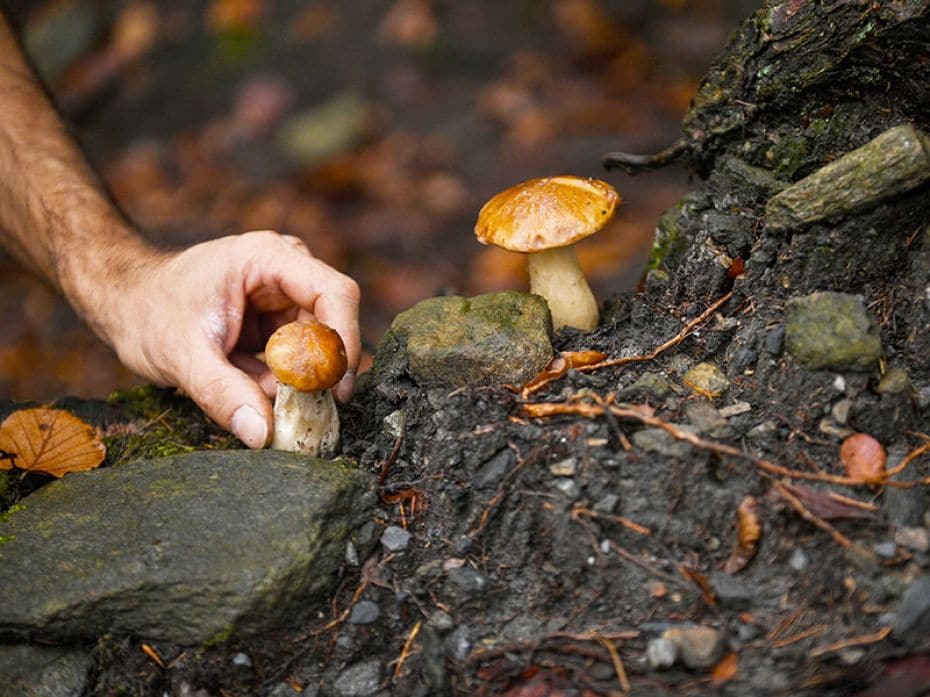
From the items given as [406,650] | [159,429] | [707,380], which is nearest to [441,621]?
[406,650]

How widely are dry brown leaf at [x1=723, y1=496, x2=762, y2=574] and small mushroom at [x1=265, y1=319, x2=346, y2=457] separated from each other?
1.10m

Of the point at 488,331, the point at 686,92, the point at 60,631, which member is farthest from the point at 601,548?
the point at 686,92

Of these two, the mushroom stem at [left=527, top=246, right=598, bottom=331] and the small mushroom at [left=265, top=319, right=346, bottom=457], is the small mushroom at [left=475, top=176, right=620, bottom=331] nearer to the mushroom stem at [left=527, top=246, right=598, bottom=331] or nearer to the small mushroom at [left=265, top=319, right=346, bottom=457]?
the mushroom stem at [left=527, top=246, right=598, bottom=331]

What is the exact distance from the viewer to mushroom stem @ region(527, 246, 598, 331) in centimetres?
272

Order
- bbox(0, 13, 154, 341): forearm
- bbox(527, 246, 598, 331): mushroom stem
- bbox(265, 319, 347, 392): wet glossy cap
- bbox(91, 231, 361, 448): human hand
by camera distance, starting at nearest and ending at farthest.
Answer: bbox(265, 319, 347, 392): wet glossy cap
bbox(91, 231, 361, 448): human hand
bbox(527, 246, 598, 331): mushroom stem
bbox(0, 13, 154, 341): forearm

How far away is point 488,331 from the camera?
2.45 m

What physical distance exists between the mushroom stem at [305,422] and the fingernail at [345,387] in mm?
151

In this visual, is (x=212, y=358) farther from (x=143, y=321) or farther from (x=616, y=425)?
(x=616, y=425)

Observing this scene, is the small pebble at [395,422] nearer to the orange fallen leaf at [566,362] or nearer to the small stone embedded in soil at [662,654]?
the orange fallen leaf at [566,362]

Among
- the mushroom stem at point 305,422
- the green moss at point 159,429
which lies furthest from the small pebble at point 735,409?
the green moss at point 159,429

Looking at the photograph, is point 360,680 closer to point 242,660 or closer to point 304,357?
point 242,660

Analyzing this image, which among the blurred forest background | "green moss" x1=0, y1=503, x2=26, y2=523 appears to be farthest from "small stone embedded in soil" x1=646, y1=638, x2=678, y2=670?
the blurred forest background

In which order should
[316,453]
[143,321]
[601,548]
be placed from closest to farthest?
[601,548]
[316,453]
[143,321]

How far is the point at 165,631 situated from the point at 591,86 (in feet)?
20.8
